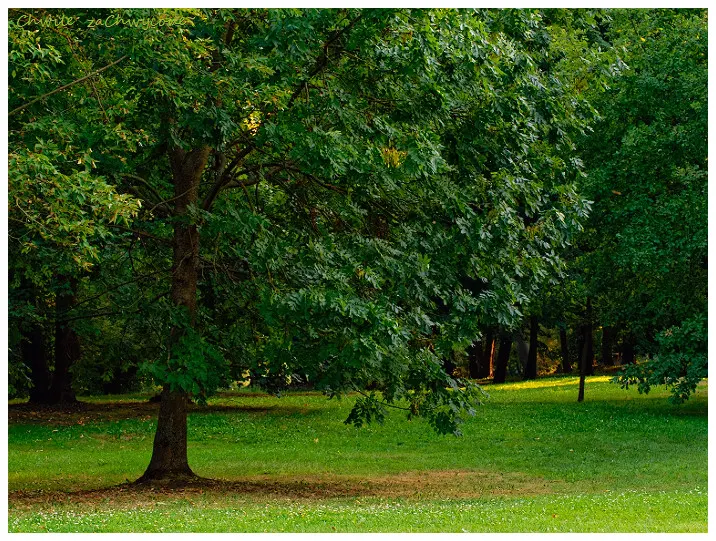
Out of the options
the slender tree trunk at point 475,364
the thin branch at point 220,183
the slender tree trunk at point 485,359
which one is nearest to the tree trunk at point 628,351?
the slender tree trunk at point 485,359

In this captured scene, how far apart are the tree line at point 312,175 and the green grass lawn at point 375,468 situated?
1.74 meters

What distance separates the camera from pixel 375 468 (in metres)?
19.7

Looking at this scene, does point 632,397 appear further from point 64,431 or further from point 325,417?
point 64,431

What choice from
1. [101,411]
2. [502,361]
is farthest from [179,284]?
[502,361]

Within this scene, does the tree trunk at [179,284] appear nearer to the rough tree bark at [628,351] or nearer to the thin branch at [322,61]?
the thin branch at [322,61]

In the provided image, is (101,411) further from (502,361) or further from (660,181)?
(502,361)

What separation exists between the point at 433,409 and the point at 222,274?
15.1 ft

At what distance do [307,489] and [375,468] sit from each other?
12.4ft

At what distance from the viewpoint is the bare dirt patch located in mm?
14398

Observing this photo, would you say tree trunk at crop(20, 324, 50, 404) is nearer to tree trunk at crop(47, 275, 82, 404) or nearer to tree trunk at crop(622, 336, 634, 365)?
tree trunk at crop(47, 275, 82, 404)

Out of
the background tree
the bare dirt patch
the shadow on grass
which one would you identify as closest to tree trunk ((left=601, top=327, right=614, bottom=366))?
the background tree

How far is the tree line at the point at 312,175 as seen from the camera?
481 inches

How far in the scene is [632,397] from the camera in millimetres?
32031

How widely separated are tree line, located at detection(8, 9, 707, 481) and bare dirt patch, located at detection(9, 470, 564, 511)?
39.4 inches
